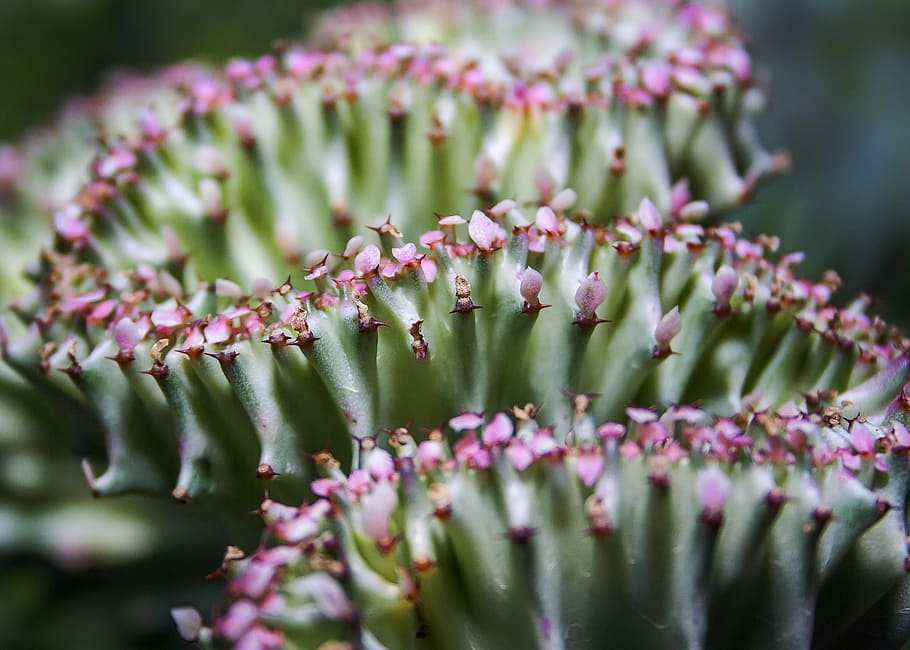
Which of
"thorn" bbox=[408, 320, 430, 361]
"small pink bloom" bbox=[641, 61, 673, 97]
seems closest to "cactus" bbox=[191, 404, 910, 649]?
"thorn" bbox=[408, 320, 430, 361]

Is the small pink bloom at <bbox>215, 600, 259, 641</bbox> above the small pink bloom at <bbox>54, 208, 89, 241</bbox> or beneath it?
beneath

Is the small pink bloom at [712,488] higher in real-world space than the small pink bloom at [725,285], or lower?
lower

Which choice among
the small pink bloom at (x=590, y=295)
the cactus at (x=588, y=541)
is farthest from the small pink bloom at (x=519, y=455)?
the small pink bloom at (x=590, y=295)

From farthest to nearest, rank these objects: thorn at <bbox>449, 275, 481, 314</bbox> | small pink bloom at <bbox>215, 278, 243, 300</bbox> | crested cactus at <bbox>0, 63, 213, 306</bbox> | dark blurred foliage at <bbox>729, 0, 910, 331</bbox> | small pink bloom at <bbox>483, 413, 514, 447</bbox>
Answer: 1. dark blurred foliage at <bbox>729, 0, 910, 331</bbox>
2. crested cactus at <bbox>0, 63, 213, 306</bbox>
3. small pink bloom at <bbox>215, 278, 243, 300</bbox>
4. thorn at <bbox>449, 275, 481, 314</bbox>
5. small pink bloom at <bbox>483, 413, 514, 447</bbox>

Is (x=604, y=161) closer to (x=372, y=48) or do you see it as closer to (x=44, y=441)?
(x=372, y=48)

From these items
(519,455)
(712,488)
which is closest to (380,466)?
(519,455)

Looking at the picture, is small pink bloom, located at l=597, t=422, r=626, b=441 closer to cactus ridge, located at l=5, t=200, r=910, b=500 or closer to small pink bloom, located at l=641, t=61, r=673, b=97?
cactus ridge, located at l=5, t=200, r=910, b=500

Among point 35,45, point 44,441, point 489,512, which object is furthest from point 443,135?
point 35,45

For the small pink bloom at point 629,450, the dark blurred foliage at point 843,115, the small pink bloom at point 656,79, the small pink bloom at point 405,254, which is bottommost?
the dark blurred foliage at point 843,115

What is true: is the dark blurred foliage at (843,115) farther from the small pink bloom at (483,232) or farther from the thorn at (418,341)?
the thorn at (418,341)
